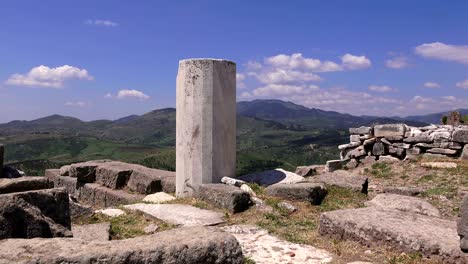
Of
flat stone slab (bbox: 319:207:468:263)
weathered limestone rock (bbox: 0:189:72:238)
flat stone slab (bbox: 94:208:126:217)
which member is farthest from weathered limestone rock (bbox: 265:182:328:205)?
weathered limestone rock (bbox: 0:189:72:238)

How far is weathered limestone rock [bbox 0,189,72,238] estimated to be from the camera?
4.38m

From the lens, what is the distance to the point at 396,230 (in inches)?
219

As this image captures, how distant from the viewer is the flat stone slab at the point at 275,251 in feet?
17.3

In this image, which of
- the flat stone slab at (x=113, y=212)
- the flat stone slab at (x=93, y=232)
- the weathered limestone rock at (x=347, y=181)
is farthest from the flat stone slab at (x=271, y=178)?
the flat stone slab at (x=93, y=232)

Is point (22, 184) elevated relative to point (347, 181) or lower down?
elevated

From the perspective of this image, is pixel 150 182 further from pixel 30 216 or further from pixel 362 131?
pixel 362 131

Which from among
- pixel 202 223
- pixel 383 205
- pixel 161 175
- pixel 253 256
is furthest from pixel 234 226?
pixel 161 175

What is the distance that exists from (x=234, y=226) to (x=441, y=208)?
5016 mm

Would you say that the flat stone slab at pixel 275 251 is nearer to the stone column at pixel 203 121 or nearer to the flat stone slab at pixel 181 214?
the flat stone slab at pixel 181 214

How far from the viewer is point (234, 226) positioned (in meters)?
6.96

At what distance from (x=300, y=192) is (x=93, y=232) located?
13.6 feet

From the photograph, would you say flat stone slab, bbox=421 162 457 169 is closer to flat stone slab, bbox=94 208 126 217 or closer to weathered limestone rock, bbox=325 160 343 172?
weathered limestone rock, bbox=325 160 343 172

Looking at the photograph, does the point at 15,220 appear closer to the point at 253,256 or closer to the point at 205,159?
the point at 253,256

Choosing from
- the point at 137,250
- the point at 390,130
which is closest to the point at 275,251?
the point at 137,250
